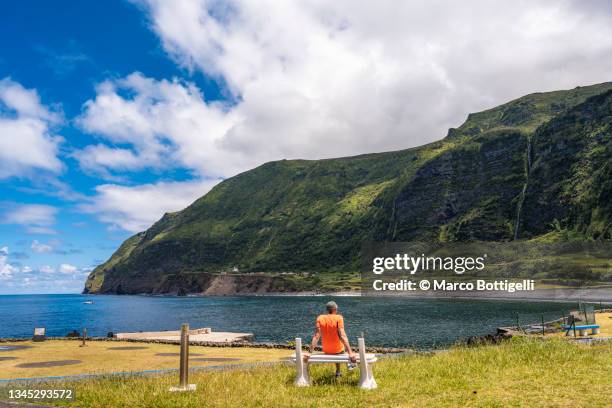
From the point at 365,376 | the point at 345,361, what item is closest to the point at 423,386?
the point at 365,376

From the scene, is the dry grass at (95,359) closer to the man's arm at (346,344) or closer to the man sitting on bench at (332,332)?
the man sitting on bench at (332,332)

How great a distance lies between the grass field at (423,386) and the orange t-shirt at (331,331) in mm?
931

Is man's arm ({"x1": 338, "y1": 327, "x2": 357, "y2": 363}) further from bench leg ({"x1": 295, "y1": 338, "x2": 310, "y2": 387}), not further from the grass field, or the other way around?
bench leg ({"x1": 295, "y1": 338, "x2": 310, "y2": 387})

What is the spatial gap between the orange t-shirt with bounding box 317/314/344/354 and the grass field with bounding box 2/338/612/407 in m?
0.93

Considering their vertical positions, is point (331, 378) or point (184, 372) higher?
point (184, 372)

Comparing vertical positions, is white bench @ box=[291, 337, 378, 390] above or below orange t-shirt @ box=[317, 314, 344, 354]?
below

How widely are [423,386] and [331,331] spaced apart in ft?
8.50

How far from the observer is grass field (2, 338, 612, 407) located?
1085 centimetres

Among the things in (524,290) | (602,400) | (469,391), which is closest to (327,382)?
(469,391)

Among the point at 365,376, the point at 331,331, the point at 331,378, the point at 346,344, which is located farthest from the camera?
the point at 331,378

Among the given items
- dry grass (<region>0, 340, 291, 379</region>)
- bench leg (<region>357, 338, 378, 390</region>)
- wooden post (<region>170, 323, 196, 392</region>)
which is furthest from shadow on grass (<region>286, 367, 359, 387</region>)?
dry grass (<region>0, 340, 291, 379</region>)

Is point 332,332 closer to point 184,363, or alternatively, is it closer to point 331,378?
point 331,378

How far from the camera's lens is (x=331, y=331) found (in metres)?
13.2

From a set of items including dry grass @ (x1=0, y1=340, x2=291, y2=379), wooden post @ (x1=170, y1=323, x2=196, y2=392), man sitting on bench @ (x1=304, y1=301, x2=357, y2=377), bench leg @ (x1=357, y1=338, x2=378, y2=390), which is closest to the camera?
bench leg @ (x1=357, y1=338, x2=378, y2=390)
